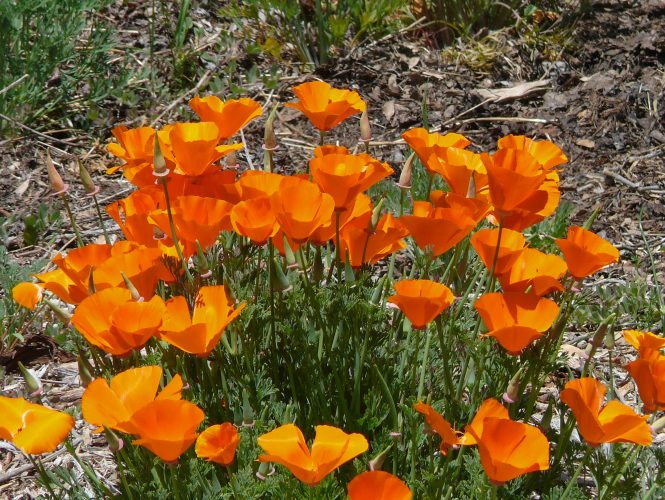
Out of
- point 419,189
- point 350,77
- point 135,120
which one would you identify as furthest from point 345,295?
point 350,77

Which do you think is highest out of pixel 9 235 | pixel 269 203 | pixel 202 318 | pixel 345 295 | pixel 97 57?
pixel 269 203

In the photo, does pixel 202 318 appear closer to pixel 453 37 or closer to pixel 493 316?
pixel 493 316

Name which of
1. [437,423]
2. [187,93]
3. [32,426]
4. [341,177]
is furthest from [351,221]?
[187,93]

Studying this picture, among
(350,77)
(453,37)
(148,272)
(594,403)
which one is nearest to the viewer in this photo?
(594,403)

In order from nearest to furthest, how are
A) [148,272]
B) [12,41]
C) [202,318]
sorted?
[202,318]
[148,272]
[12,41]

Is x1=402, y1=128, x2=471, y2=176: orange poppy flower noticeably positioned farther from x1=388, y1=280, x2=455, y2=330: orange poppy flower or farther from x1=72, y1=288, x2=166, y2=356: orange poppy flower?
x1=72, y1=288, x2=166, y2=356: orange poppy flower

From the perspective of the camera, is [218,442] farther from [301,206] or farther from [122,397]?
[301,206]

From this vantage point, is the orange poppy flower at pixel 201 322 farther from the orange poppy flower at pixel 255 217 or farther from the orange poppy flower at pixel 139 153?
the orange poppy flower at pixel 139 153
